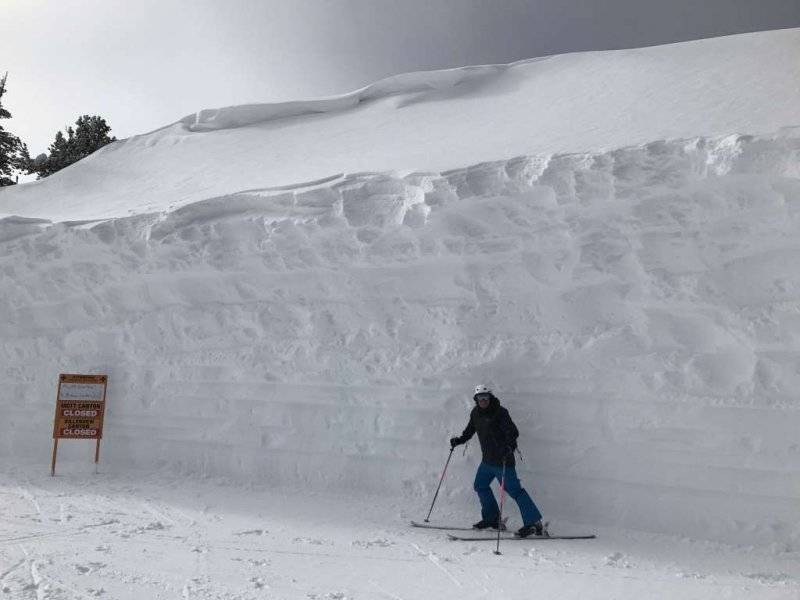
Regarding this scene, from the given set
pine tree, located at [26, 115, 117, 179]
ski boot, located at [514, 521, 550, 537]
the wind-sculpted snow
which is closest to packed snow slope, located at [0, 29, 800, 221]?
the wind-sculpted snow

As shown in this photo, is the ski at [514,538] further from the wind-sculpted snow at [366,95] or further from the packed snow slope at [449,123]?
the wind-sculpted snow at [366,95]

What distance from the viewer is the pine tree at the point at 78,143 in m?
23.2

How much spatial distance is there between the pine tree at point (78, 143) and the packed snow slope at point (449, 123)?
11.2 m

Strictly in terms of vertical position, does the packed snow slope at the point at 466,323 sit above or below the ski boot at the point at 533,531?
above

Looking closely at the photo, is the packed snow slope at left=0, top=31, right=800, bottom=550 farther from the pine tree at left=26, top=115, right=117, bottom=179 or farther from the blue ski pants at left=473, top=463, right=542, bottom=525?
the pine tree at left=26, top=115, right=117, bottom=179

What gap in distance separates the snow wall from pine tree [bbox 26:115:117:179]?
17098mm

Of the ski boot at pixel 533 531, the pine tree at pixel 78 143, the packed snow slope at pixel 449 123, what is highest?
the pine tree at pixel 78 143

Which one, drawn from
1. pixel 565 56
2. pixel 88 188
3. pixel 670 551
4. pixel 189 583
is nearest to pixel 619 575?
pixel 670 551

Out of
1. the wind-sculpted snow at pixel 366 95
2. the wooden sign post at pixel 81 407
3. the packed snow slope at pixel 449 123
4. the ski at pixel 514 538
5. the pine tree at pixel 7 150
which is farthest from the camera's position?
the pine tree at pixel 7 150

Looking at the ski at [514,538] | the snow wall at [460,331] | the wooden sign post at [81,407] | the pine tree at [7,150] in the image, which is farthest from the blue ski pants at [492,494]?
the pine tree at [7,150]

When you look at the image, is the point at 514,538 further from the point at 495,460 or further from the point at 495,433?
the point at 495,433

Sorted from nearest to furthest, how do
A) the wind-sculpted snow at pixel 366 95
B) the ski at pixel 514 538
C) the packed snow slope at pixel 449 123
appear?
the ski at pixel 514 538, the packed snow slope at pixel 449 123, the wind-sculpted snow at pixel 366 95

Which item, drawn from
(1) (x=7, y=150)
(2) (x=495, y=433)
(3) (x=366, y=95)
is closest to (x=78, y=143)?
(1) (x=7, y=150)

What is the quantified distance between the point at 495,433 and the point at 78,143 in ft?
79.4
